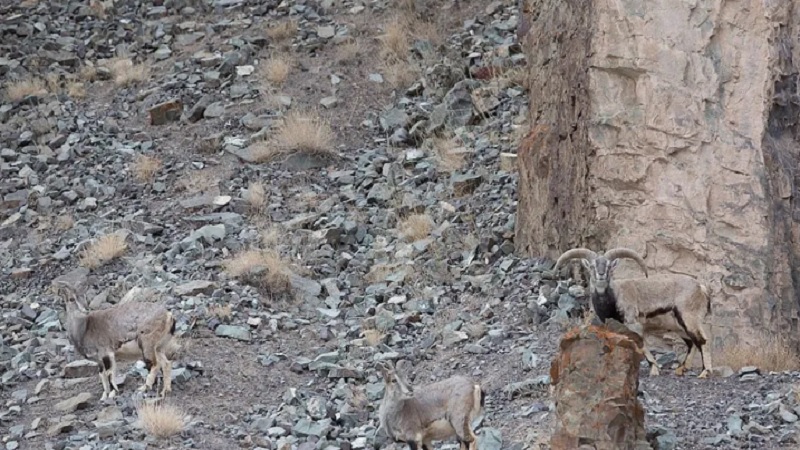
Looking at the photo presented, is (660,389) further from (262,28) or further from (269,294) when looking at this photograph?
(262,28)

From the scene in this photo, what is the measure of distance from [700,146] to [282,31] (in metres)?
9.96

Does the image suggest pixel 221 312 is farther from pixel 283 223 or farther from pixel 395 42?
pixel 395 42

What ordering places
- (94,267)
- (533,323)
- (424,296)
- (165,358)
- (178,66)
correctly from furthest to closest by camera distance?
(178,66) → (94,267) → (424,296) → (533,323) → (165,358)

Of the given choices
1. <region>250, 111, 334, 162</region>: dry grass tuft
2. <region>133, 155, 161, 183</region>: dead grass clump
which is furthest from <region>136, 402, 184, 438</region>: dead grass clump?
<region>250, 111, 334, 162</region>: dry grass tuft

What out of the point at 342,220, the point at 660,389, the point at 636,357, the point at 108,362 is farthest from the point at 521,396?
the point at 342,220

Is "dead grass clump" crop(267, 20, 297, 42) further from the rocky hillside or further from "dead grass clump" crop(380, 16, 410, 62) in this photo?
"dead grass clump" crop(380, 16, 410, 62)

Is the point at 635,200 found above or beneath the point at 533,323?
above

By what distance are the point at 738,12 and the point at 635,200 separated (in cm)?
192

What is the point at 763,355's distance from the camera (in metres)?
12.2

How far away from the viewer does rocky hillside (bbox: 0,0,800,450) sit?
11773 millimetres

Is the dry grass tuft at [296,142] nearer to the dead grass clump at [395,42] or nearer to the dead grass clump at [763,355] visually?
the dead grass clump at [395,42]

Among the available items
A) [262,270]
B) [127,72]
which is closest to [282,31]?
[127,72]

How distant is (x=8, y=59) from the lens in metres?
22.0

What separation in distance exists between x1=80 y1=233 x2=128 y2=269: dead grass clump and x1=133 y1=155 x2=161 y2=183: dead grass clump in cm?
211
